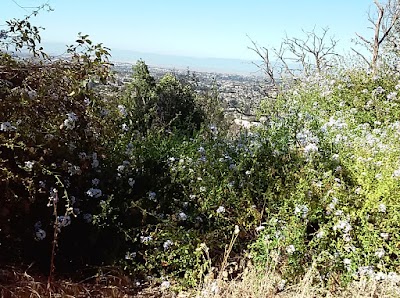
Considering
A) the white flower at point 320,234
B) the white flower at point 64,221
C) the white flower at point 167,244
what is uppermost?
the white flower at point 320,234

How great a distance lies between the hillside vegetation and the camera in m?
2.68

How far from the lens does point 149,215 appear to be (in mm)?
3055

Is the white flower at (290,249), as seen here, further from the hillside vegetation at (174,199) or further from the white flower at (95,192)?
the white flower at (95,192)

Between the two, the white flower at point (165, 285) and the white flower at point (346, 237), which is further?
the white flower at point (346, 237)

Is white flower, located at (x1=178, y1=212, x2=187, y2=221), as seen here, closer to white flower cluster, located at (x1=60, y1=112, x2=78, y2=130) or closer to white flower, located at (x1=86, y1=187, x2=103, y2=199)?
white flower, located at (x1=86, y1=187, x2=103, y2=199)

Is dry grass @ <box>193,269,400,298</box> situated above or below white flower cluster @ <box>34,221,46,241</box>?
below

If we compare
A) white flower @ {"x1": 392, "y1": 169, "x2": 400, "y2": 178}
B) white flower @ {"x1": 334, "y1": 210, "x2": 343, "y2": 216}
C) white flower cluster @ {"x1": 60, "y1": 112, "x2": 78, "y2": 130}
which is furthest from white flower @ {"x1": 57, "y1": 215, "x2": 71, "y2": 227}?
white flower @ {"x1": 392, "y1": 169, "x2": 400, "y2": 178}

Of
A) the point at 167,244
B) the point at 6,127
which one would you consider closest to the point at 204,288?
the point at 167,244

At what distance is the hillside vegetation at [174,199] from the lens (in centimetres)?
268

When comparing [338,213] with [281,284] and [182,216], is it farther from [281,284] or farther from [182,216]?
[182,216]

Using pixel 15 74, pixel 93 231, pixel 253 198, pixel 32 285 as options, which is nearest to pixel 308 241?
pixel 253 198

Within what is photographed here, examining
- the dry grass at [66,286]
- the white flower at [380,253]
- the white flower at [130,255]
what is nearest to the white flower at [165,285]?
the dry grass at [66,286]

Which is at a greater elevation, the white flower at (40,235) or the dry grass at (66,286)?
the white flower at (40,235)

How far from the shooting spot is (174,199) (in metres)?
3.17
